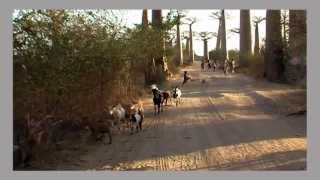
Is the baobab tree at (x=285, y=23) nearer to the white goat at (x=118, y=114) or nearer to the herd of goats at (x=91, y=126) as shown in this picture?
the herd of goats at (x=91, y=126)

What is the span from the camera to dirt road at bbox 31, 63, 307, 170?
427 inches

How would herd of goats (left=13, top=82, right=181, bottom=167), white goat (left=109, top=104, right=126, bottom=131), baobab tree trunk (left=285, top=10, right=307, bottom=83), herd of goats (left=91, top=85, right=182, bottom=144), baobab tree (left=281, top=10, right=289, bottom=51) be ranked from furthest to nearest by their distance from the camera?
1. baobab tree (left=281, top=10, right=289, bottom=51)
2. baobab tree trunk (left=285, top=10, right=307, bottom=83)
3. white goat (left=109, top=104, right=126, bottom=131)
4. herd of goats (left=91, top=85, right=182, bottom=144)
5. herd of goats (left=13, top=82, right=181, bottom=167)

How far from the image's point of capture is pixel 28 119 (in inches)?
433

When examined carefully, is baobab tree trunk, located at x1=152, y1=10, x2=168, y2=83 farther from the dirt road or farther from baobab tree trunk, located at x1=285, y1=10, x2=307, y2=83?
baobab tree trunk, located at x1=285, y1=10, x2=307, y2=83

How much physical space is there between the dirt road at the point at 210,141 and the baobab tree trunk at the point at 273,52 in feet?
18.3

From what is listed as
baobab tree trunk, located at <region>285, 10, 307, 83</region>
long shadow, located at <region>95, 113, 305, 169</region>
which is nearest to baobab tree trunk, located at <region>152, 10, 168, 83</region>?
baobab tree trunk, located at <region>285, 10, 307, 83</region>

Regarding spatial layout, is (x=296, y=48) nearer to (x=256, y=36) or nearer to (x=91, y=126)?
(x=91, y=126)

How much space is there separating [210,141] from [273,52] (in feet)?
39.3

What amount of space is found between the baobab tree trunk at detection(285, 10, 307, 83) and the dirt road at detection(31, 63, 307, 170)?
5.61ft

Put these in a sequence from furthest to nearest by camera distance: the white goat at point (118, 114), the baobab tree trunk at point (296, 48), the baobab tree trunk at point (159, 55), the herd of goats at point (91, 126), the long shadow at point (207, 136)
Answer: the baobab tree trunk at point (159, 55) → the baobab tree trunk at point (296, 48) → the white goat at point (118, 114) → the long shadow at point (207, 136) → the herd of goats at point (91, 126)

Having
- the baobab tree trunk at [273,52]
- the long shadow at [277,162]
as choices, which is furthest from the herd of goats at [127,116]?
the baobab tree trunk at [273,52]

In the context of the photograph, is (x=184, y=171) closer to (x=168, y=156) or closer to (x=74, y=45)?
(x=168, y=156)

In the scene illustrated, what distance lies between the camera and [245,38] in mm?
31594

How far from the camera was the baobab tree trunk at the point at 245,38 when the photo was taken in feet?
101
